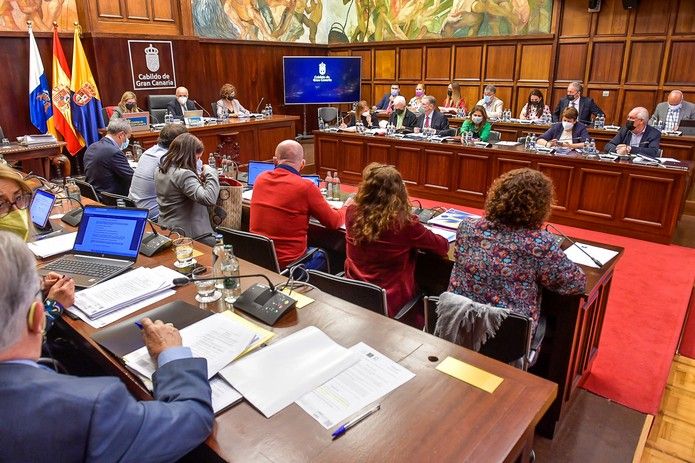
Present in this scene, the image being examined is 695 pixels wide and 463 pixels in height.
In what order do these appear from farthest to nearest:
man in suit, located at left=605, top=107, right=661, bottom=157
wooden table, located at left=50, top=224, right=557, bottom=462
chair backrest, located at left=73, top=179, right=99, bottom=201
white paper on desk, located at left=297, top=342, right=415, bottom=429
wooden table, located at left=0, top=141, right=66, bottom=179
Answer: wooden table, located at left=0, top=141, right=66, bottom=179, man in suit, located at left=605, top=107, right=661, bottom=157, chair backrest, located at left=73, top=179, right=99, bottom=201, white paper on desk, located at left=297, top=342, right=415, bottom=429, wooden table, located at left=50, top=224, right=557, bottom=462

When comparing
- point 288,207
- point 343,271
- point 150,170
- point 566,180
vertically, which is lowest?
point 343,271

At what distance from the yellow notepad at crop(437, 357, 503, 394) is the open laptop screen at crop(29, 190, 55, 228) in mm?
2485

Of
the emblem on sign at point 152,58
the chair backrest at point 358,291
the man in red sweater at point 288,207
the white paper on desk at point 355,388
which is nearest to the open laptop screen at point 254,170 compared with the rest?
the man in red sweater at point 288,207

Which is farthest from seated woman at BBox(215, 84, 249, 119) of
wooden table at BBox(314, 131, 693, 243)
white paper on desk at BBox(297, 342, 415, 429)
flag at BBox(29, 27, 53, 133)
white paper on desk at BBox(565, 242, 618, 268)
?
white paper on desk at BBox(297, 342, 415, 429)

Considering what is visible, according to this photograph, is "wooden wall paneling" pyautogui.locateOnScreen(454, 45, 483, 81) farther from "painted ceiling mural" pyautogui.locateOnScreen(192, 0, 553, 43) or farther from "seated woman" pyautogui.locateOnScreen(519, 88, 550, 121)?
"seated woman" pyautogui.locateOnScreen(519, 88, 550, 121)

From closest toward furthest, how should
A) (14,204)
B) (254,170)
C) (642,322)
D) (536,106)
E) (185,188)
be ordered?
(14,204) < (185,188) < (642,322) < (254,170) < (536,106)

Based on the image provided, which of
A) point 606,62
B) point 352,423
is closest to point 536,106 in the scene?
point 606,62

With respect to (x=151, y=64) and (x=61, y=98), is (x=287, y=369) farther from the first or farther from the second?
(x=151, y=64)

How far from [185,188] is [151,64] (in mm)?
6020

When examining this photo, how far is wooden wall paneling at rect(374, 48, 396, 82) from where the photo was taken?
34.3 ft

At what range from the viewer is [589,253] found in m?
2.56

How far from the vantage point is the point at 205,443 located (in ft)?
3.94

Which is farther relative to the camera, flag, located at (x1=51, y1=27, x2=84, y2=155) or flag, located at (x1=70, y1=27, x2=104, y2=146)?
flag, located at (x1=70, y1=27, x2=104, y2=146)

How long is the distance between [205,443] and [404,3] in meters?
10.4
